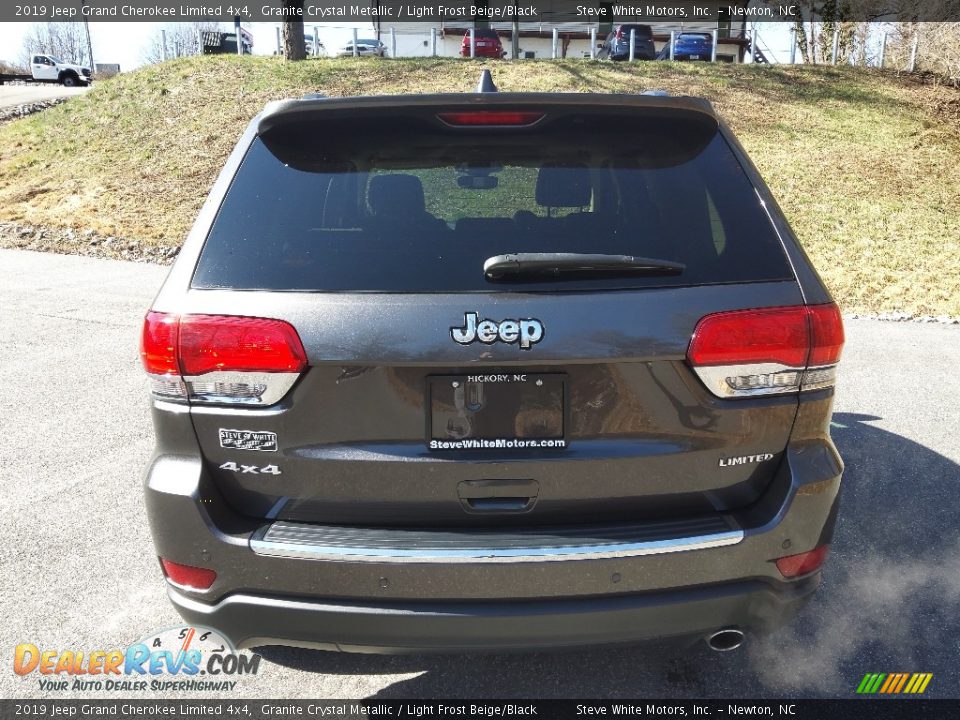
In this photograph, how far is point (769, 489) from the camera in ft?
7.52

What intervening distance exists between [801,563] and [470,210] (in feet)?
4.84

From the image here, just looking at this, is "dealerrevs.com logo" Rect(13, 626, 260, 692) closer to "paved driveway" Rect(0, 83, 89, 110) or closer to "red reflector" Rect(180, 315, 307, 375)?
"red reflector" Rect(180, 315, 307, 375)

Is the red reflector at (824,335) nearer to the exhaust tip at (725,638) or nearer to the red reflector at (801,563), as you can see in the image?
the red reflector at (801,563)

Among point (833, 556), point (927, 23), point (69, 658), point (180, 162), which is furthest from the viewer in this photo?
point (927, 23)

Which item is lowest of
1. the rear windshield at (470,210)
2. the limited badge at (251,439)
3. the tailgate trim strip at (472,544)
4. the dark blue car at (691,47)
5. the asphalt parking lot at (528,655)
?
the asphalt parking lot at (528,655)

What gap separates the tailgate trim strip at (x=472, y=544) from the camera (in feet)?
6.95

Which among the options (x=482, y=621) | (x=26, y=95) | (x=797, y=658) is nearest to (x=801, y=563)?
(x=797, y=658)

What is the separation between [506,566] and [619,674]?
0.99m

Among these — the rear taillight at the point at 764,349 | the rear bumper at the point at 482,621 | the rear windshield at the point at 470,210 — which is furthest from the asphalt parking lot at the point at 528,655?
the rear windshield at the point at 470,210

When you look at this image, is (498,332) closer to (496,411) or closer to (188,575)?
(496,411)

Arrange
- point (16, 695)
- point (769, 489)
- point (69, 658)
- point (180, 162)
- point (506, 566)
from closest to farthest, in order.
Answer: point (506, 566), point (769, 489), point (16, 695), point (69, 658), point (180, 162)

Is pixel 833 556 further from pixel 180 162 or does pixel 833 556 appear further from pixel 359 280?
pixel 180 162

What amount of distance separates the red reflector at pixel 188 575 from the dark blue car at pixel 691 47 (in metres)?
28.4

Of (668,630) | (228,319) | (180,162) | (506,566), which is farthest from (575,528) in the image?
(180,162)
